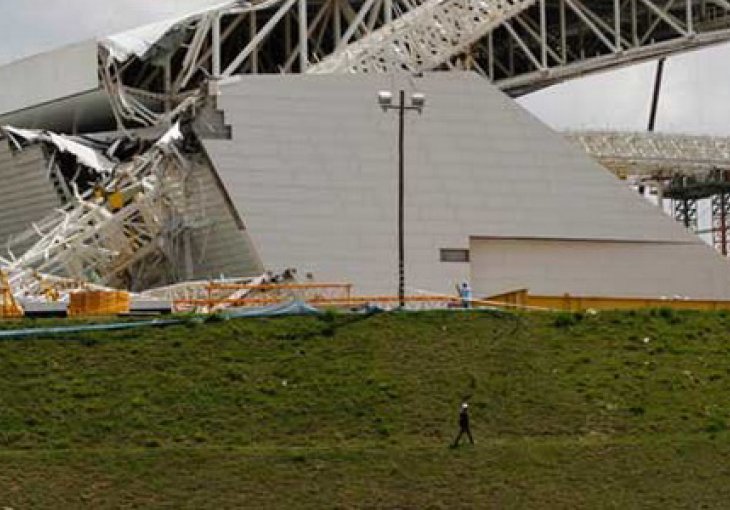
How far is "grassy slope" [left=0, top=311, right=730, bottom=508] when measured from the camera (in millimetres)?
29609

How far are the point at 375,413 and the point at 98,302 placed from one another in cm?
1637

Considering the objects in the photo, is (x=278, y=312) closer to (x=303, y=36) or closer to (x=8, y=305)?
(x=8, y=305)

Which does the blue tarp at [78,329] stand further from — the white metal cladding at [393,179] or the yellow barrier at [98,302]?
the white metal cladding at [393,179]

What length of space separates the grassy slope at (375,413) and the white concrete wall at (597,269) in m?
15.3

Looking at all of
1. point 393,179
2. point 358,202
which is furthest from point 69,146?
point 393,179

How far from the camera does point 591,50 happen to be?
77.5 meters

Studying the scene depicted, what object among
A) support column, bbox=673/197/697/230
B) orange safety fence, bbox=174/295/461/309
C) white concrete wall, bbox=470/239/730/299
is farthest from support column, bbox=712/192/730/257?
orange safety fence, bbox=174/295/461/309

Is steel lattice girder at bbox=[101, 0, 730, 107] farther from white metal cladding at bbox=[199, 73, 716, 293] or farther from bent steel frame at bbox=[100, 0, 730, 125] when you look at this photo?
white metal cladding at bbox=[199, 73, 716, 293]

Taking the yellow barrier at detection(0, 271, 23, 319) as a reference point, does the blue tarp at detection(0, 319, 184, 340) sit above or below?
below

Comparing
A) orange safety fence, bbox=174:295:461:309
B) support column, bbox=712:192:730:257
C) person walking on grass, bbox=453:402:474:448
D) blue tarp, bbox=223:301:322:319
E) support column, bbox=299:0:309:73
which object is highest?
support column, bbox=299:0:309:73

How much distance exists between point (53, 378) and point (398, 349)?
7218 millimetres

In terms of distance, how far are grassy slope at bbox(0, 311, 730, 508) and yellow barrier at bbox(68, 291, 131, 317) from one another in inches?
345

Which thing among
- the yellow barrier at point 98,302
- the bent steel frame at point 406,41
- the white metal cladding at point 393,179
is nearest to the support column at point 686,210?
the bent steel frame at point 406,41

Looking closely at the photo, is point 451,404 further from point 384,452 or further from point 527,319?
point 527,319
